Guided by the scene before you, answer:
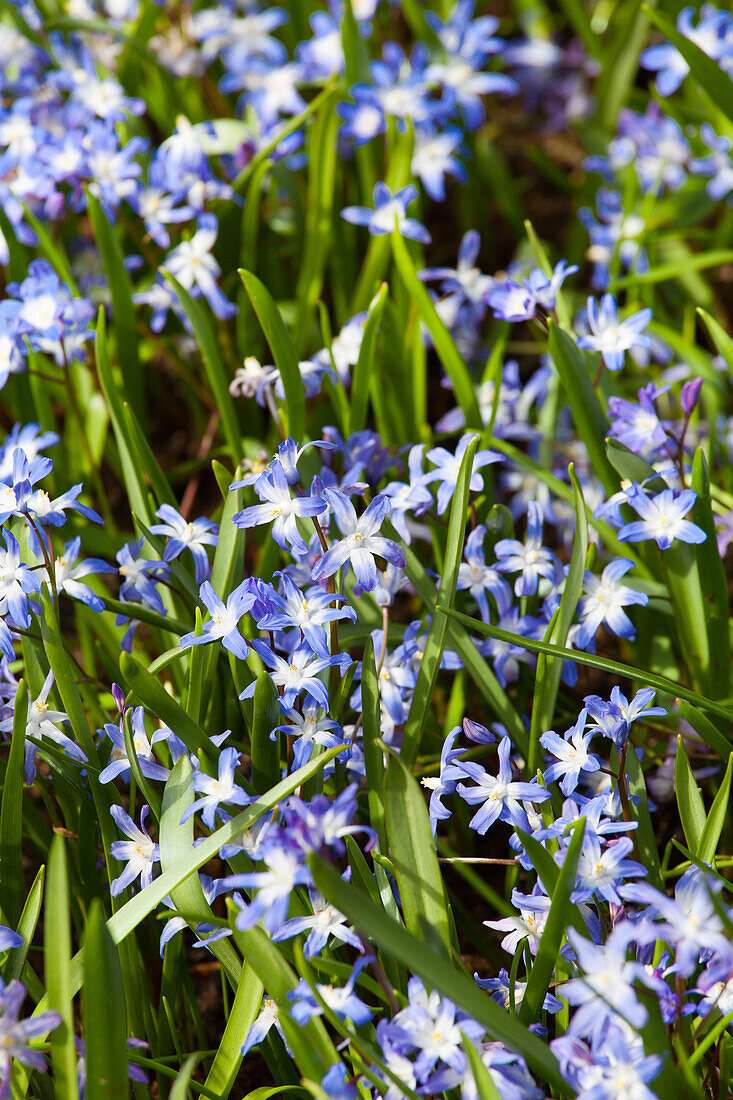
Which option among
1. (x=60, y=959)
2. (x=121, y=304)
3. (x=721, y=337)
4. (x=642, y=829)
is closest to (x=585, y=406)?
(x=721, y=337)

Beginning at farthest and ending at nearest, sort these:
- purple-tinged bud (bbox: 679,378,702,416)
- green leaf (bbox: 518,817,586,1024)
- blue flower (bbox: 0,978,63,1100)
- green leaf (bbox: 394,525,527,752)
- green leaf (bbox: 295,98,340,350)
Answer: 1. green leaf (bbox: 295,98,340,350)
2. purple-tinged bud (bbox: 679,378,702,416)
3. green leaf (bbox: 394,525,527,752)
4. green leaf (bbox: 518,817,586,1024)
5. blue flower (bbox: 0,978,63,1100)

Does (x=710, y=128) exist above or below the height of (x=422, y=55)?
below

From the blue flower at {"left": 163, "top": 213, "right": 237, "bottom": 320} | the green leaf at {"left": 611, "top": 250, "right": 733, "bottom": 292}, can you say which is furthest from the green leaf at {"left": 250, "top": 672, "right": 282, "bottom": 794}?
the green leaf at {"left": 611, "top": 250, "right": 733, "bottom": 292}

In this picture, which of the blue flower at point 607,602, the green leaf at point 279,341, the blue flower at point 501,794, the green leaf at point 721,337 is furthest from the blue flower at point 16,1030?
the green leaf at point 721,337

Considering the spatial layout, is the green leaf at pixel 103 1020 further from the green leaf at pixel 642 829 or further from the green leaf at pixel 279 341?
the green leaf at pixel 279 341

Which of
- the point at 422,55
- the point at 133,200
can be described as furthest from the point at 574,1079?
the point at 422,55

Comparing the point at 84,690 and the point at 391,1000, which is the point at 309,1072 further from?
the point at 84,690

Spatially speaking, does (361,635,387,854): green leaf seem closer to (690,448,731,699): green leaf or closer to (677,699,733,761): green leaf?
(677,699,733,761): green leaf

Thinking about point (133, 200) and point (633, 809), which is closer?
point (633, 809)
